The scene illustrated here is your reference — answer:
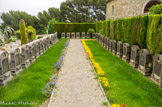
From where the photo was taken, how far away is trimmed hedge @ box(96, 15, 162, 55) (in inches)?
257

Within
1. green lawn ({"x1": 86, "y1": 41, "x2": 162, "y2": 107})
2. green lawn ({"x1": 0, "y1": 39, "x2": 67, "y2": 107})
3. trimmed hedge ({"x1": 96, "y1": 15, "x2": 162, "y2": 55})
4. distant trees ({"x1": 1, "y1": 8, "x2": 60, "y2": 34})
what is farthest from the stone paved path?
distant trees ({"x1": 1, "y1": 8, "x2": 60, "y2": 34})

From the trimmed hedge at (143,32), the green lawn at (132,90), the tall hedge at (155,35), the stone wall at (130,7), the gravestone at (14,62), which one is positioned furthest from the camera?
the stone wall at (130,7)

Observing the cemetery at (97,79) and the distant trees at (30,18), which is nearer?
the cemetery at (97,79)

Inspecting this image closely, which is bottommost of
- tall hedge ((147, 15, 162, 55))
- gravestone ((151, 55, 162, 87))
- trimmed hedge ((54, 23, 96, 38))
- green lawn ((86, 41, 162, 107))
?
green lawn ((86, 41, 162, 107))

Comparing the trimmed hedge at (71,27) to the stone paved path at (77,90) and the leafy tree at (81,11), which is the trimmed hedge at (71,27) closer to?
the stone paved path at (77,90)

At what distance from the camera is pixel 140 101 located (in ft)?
15.0

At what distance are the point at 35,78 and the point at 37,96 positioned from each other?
5.67 feet

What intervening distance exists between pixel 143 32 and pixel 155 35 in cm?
142

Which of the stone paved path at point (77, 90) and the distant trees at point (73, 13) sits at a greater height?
the distant trees at point (73, 13)

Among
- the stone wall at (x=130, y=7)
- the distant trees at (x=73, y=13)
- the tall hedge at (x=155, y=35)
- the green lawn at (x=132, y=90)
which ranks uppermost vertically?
the distant trees at (x=73, y=13)

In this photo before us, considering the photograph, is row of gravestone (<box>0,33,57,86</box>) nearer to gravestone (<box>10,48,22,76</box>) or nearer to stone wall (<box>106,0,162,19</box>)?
gravestone (<box>10,48,22,76</box>)

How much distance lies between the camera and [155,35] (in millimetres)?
6645

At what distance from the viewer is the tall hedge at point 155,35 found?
252 inches

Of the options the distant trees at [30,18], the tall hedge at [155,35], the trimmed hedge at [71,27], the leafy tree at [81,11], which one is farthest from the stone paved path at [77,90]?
the leafy tree at [81,11]
